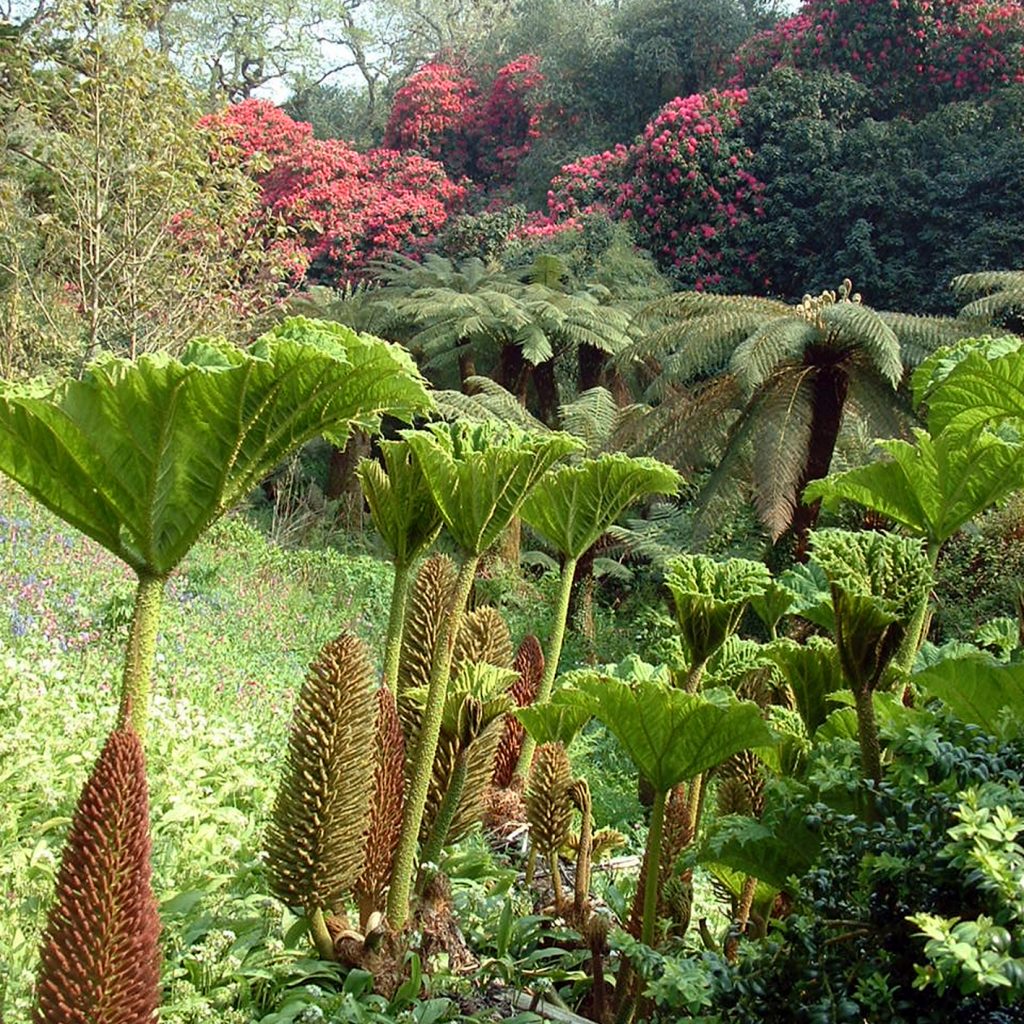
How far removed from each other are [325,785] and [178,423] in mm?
593

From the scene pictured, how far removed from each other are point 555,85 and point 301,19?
9.96 m

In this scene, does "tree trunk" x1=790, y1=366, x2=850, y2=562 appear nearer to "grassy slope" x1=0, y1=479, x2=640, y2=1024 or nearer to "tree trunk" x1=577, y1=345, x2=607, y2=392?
"grassy slope" x1=0, y1=479, x2=640, y2=1024

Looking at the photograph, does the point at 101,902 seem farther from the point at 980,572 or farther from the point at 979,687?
the point at 980,572

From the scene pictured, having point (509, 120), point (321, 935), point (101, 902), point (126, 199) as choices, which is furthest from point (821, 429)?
point (509, 120)

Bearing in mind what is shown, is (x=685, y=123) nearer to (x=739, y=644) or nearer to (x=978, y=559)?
(x=978, y=559)

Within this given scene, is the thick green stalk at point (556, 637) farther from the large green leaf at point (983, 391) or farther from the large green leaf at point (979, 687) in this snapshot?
the large green leaf at point (979, 687)

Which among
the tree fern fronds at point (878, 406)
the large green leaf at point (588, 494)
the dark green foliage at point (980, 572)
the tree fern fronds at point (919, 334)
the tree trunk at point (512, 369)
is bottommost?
the large green leaf at point (588, 494)

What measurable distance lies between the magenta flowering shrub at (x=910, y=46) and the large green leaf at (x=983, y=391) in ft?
48.8

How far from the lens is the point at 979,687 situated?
166cm

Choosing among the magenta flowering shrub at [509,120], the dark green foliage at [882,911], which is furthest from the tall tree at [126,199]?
the magenta flowering shrub at [509,120]

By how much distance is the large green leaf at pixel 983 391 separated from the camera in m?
1.87

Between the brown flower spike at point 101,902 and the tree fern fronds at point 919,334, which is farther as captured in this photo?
the tree fern fronds at point 919,334

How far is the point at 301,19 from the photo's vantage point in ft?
86.0

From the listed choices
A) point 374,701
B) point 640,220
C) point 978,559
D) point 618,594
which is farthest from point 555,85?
point 374,701
